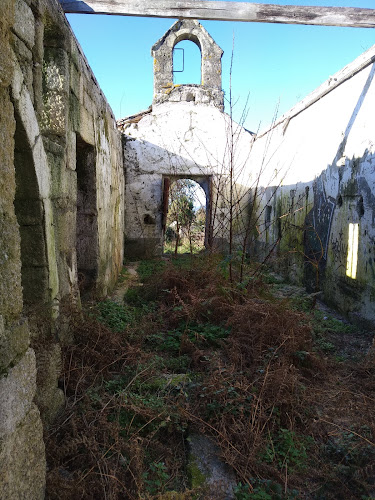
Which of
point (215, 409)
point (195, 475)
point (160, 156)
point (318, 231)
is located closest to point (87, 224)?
point (215, 409)

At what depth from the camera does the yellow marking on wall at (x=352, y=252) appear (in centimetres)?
491

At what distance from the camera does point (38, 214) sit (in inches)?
95.4

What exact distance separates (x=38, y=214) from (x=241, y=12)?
4.22m

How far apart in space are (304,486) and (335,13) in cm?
554

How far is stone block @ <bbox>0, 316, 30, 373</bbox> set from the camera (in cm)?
145

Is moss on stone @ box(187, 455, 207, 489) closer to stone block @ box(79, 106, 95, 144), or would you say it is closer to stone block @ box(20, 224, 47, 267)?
stone block @ box(20, 224, 47, 267)

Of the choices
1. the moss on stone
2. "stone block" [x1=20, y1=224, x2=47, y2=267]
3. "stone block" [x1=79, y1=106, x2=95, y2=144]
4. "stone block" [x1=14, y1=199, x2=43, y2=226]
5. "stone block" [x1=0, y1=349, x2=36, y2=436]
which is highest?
"stone block" [x1=79, y1=106, x2=95, y2=144]

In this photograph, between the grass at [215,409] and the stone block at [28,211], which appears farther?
the stone block at [28,211]

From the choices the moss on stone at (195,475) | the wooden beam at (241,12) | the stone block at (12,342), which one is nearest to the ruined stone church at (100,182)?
the stone block at (12,342)

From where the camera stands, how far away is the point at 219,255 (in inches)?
242

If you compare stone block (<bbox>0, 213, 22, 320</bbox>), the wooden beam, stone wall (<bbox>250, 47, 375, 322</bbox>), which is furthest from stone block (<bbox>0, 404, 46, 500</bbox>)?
the wooden beam

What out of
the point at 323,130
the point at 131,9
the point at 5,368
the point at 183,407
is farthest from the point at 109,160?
the point at 5,368

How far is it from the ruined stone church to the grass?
272mm

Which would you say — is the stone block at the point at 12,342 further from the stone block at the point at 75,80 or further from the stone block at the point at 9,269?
the stone block at the point at 75,80
